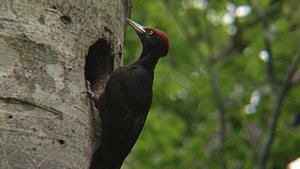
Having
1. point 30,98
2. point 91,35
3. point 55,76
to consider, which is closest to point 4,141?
point 30,98

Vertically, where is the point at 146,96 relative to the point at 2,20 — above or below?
above

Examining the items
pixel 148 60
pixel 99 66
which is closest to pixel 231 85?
pixel 148 60

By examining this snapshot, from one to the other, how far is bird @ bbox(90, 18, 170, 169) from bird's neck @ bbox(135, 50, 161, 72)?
0.16 m

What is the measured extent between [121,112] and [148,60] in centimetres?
90

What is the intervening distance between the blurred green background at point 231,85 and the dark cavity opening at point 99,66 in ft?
9.11

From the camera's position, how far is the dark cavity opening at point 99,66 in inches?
136

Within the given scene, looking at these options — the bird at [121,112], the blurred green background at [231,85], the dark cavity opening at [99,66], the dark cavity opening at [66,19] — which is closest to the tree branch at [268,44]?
the blurred green background at [231,85]

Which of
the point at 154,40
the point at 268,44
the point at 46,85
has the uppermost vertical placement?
the point at 268,44

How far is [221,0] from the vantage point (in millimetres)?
6238

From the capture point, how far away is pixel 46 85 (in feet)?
8.71

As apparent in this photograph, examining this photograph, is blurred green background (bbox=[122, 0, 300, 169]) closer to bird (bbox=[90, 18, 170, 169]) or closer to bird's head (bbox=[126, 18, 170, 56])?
bird's head (bbox=[126, 18, 170, 56])

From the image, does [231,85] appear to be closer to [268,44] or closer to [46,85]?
[268,44]

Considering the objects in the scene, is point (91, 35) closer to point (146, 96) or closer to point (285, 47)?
point (146, 96)

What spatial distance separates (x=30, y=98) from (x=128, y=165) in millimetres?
6179
